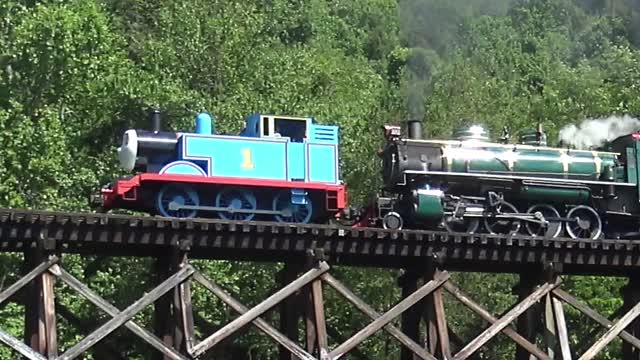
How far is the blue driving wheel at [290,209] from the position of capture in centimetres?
2111

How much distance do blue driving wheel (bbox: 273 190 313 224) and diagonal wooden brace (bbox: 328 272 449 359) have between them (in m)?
2.11

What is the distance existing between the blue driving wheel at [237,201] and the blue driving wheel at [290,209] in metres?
0.39

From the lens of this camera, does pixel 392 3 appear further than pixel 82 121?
Yes

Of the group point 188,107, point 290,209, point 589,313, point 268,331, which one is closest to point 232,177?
point 290,209

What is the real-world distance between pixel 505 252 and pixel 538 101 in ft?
90.7

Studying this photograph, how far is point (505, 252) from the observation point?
20.6m

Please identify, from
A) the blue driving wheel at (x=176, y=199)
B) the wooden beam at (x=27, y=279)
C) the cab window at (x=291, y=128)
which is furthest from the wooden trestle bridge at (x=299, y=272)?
the cab window at (x=291, y=128)

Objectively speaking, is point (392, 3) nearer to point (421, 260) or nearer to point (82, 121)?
point (82, 121)

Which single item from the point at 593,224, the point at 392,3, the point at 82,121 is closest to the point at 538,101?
the point at 82,121

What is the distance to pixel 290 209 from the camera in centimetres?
2112

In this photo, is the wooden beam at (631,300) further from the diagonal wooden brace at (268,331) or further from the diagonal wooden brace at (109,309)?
the diagonal wooden brace at (109,309)

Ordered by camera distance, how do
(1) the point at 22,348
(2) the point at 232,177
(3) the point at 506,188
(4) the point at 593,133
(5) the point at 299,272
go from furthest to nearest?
1. (4) the point at 593,133
2. (3) the point at 506,188
3. (2) the point at 232,177
4. (5) the point at 299,272
5. (1) the point at 22,348

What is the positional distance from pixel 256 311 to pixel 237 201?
7.59ft

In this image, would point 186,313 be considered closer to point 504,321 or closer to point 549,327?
point 504,321
